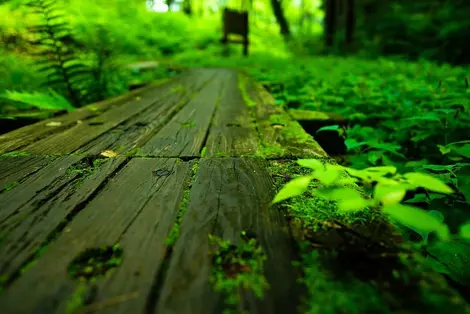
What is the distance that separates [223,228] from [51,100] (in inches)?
106

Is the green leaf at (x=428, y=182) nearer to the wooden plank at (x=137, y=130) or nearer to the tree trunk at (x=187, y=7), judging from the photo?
the wooden plank at (x=137, y=130)

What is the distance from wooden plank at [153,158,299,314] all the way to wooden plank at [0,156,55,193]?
0.73m

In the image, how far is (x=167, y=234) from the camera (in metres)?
0.81

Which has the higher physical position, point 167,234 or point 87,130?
point 87,130

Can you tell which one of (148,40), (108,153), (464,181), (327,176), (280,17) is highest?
(280,17)

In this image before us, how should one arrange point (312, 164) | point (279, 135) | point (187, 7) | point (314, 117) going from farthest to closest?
1. point (187, 7)
2. point (314, 117)
3. point (279, 135)
4. point (312, 164)

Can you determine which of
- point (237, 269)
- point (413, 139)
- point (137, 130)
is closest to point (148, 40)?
point (137, 130)

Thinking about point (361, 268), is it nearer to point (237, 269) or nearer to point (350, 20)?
point (237, 269)

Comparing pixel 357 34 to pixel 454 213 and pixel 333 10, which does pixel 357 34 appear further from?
pixel 454 213

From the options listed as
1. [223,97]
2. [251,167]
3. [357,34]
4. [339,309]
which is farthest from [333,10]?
[339,309]

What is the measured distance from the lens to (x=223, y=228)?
2.78 ft

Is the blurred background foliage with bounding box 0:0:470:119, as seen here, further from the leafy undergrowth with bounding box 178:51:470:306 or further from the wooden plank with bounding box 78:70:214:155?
the leafy undergrowth with bounding box 178:51:470:306

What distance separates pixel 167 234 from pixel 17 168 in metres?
0.93

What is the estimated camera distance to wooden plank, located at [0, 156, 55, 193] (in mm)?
1144
